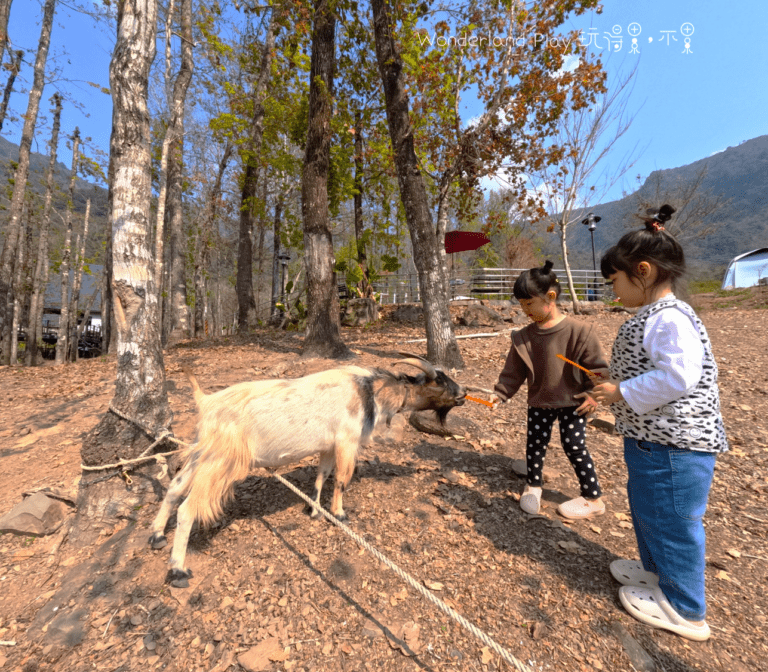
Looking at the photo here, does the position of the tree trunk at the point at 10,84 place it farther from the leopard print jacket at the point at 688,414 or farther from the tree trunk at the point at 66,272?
the leopard print jacket at the point at 688,414

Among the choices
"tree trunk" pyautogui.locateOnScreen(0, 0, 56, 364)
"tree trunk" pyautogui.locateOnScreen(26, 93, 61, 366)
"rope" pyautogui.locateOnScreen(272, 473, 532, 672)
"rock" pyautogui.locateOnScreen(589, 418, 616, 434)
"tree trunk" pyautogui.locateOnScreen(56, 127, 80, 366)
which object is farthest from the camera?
"tree trunk" pyautogui.locateOnScreen(26, 93, 61, 366)

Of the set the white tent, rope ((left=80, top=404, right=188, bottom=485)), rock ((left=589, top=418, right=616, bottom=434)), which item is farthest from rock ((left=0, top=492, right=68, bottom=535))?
the white tent

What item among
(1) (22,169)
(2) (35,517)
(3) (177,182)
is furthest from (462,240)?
(2) (35,517)

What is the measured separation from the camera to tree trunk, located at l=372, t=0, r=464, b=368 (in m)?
6.89

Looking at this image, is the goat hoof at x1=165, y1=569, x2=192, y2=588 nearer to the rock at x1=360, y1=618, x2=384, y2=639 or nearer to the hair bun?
the rock at x1=360, y1=618, x2=384, y2=639

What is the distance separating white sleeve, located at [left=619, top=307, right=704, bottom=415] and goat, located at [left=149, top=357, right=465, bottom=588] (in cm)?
205

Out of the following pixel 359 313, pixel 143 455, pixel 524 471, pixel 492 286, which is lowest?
pixel 524 471

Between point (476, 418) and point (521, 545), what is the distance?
2512 millimetres

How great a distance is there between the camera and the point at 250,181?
544 inches

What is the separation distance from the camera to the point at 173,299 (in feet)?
49.3

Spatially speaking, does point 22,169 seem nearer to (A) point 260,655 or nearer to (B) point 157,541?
(B) point 157,541

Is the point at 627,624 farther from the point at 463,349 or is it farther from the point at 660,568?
the point at 463,349

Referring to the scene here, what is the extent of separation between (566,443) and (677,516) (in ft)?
3.59

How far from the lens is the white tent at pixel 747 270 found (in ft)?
70.7
